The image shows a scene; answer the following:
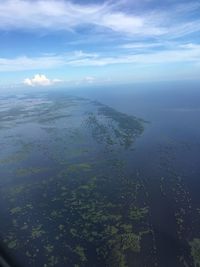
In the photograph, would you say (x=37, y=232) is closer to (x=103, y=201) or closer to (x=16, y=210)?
(x=16, y=210)

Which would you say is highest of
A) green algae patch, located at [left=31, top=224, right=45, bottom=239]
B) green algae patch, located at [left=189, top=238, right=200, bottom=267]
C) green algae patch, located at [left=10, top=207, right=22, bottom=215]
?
green algae patch, located at [left=189, top=238, right=200, bottom=267]

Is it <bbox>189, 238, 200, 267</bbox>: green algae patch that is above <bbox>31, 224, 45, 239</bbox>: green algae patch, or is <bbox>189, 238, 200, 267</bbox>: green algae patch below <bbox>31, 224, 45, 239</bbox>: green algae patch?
above

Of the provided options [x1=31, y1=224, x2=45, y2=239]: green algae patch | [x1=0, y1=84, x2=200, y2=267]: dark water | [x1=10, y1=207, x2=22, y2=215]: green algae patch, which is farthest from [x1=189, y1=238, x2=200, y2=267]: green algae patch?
[x1=10, y1=207, x2=22, y2=215]: green algae patch

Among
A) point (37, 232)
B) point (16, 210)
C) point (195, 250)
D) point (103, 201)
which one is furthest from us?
point (103, 201)

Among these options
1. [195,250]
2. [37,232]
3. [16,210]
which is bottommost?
[16,210]

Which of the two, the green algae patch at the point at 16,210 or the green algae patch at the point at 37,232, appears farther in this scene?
the green algae patch at the point at 16,210

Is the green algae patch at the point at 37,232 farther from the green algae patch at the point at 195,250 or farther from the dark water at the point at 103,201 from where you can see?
the green algae patch at the point at 195,250

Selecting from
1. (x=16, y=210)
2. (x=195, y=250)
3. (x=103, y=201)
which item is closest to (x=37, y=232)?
(x=16, y=210)

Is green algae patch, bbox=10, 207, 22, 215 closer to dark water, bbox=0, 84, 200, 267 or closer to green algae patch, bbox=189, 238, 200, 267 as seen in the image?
dark water, bbox=0, 84, 200, 267

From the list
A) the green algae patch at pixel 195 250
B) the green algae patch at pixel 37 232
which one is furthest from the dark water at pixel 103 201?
the green algae patch at pixel 195 250
